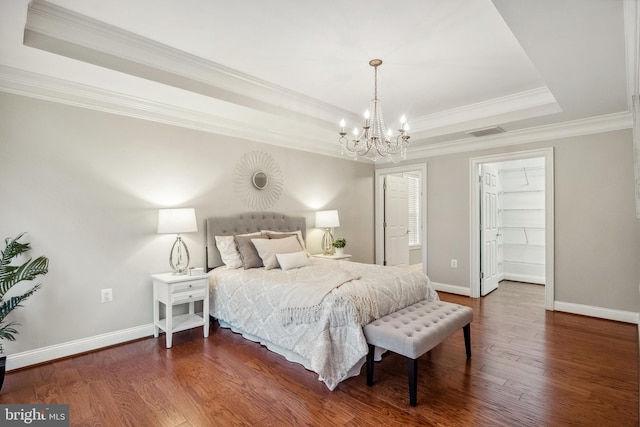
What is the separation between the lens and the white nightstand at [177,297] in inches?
121

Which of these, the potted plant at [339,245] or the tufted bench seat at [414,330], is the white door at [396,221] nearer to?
the potted plant at [339,245]

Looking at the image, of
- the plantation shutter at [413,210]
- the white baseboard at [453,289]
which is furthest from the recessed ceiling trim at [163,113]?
the plantation shutter at [413,210]

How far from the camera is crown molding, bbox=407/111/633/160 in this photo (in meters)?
3.73

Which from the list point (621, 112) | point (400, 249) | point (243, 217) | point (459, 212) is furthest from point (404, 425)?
point (400, 249)

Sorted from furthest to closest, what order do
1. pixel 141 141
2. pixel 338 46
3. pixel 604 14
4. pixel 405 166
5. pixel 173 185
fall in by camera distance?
pixel 405 166 < pixel 173 185 < pixel 141 141 < pixel 338 46 < pixel 604 14

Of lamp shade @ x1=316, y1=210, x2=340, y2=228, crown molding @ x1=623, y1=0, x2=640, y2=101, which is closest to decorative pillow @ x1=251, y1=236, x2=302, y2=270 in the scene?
lamp shade @ x1=316, y1=210, x2=340, y2=228

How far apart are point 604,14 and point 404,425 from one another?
8.78 feet

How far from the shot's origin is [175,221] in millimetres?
3223

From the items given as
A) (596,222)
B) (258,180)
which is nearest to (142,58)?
(258,180)

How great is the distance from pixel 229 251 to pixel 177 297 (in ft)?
2.56

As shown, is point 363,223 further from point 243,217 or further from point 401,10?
point 401,10

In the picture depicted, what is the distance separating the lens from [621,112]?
11.8 feet

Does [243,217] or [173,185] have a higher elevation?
[173,185]

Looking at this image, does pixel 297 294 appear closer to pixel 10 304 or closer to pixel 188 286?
pixel 188 286
